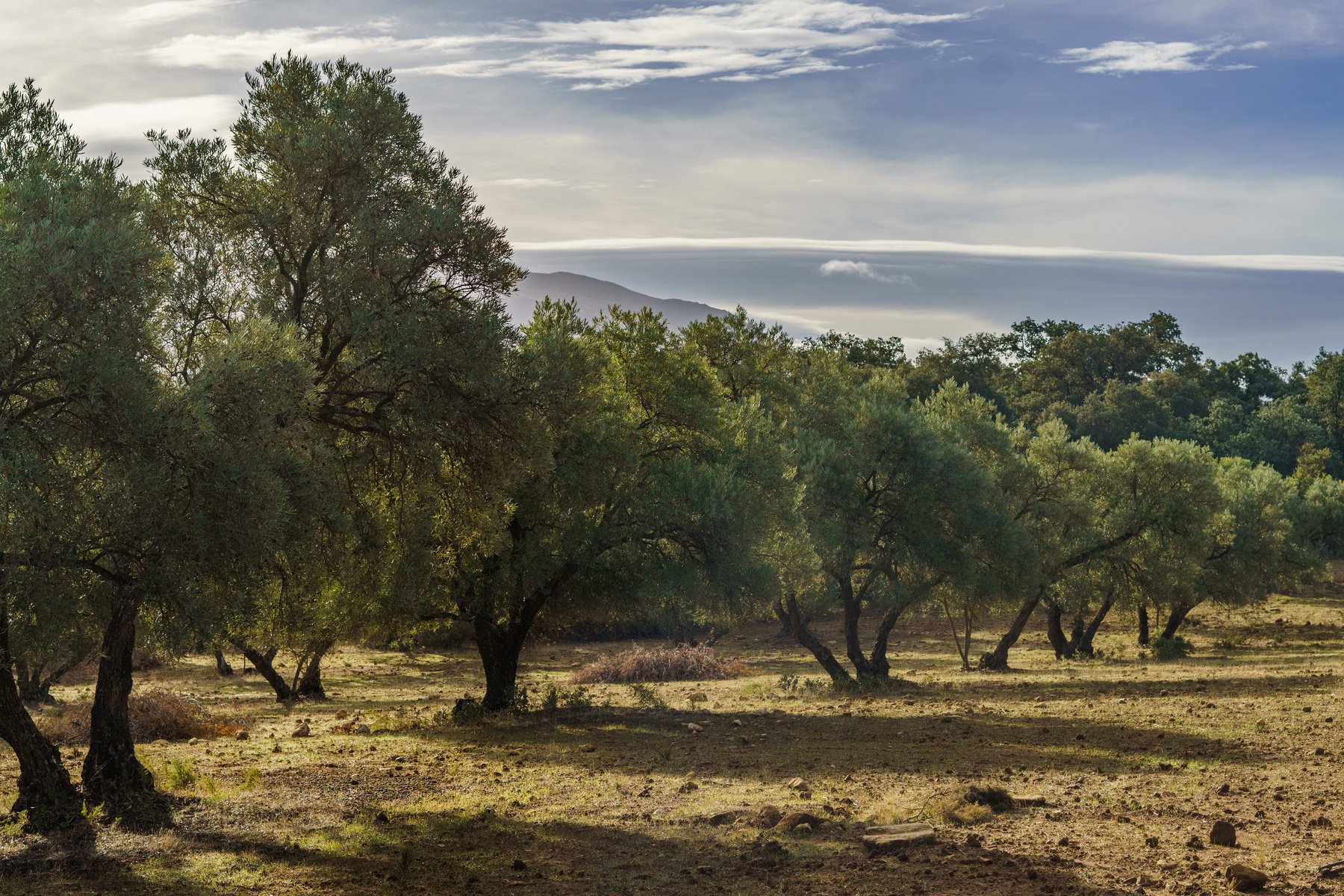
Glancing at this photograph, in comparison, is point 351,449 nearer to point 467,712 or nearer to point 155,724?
point 467,712

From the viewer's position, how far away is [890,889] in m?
9.42

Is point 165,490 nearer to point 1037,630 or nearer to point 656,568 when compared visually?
point 656,568

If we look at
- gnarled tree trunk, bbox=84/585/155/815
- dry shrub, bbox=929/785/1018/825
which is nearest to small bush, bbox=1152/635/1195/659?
dry shrub, bbox=929/785/1018/825

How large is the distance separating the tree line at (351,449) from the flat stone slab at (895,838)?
7.45 meters

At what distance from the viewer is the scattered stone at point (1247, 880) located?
898cm


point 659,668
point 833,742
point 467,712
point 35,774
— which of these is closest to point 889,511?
point 833,742

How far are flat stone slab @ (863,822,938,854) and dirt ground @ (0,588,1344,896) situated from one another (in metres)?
0.12

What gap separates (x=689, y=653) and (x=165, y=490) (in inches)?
1201

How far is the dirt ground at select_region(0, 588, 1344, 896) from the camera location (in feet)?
33.7

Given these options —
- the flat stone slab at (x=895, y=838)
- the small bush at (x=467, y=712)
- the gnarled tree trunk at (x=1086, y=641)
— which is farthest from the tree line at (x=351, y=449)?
the gnarled tree trunk at (x=1086, y=641)

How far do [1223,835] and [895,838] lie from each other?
3.12 metres

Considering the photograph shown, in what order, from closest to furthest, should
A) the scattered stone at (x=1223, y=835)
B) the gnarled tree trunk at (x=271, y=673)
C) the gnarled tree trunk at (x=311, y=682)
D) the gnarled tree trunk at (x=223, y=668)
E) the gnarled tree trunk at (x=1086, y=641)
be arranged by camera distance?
the scattered stone at (x=1223, y=835) < the gnarled tree trunk at (x=271, y=673) < the gnarled tree trunk at (x=311, y=682) < the gnarled tree trunk at (x=223, y=668) < the gnarled tree trunk at (x=1086, y=641)

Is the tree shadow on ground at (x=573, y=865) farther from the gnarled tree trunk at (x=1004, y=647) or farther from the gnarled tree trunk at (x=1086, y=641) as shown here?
the gnarled tree trunk at (x=1086, y=641)

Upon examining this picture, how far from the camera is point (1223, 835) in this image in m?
10.5
